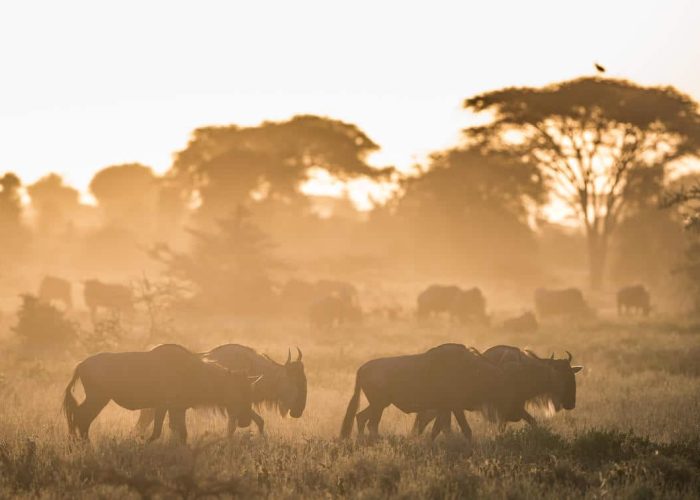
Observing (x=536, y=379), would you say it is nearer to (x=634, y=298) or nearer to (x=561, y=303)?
(x=561, y=303)

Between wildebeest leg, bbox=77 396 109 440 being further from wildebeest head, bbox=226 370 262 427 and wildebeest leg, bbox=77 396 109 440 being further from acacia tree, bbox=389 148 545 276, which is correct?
acacia tree, bbox=389 148 545 276

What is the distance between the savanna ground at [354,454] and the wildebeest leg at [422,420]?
0.36m

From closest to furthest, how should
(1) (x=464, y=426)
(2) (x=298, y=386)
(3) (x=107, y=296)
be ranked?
(1) (x=464, y=426), (2) (x=298, y=386), (3) (x=107, y=296)

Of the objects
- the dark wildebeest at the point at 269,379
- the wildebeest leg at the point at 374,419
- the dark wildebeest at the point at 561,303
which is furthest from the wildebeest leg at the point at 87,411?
the dark wildebeest at the point at 561,303

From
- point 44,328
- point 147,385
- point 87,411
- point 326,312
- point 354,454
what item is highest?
point 326,312

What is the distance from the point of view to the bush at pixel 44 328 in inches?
836

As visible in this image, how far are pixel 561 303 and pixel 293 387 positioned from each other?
2347cm

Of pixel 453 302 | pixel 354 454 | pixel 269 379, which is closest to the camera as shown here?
pixel 354 454

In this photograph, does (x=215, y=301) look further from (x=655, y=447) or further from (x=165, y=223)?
(x=165, y=223)

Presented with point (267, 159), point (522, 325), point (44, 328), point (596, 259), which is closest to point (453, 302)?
point (522, 325)

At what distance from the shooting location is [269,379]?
12359 millimetres

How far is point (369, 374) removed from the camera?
1122 centimetres

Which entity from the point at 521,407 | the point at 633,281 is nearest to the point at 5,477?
the point at 521,407

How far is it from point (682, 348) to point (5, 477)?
17556mm
